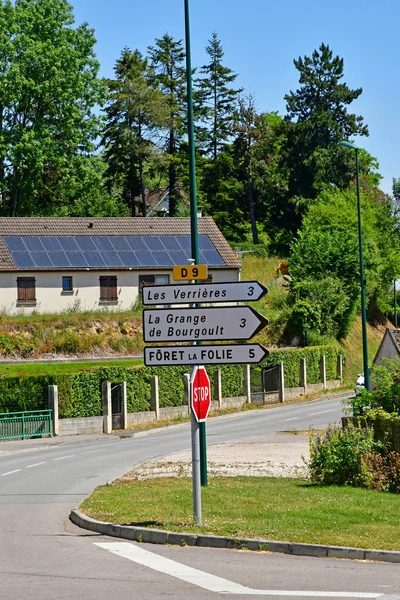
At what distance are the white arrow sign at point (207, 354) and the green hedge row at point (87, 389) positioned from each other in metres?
25.5

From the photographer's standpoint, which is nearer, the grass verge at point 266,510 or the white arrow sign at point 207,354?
the grass verge at point 266,510

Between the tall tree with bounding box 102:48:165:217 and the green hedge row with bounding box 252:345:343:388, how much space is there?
24.9 metres

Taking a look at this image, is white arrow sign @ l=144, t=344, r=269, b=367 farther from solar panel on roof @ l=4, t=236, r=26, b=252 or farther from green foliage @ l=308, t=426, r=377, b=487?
solar panel on roof @ l=4, t=236, r=26, b=252

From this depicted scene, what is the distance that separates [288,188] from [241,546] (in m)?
76.2

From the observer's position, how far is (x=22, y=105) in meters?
66.5

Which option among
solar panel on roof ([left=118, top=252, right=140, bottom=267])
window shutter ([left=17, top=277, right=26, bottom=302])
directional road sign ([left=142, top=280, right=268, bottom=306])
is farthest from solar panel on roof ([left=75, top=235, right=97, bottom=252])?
directional road sign ([left=142, top=280, right=268, bottom=306])

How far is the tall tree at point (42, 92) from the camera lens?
2564 inches

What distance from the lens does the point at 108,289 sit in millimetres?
61781

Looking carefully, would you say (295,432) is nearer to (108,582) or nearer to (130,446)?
(130,446)

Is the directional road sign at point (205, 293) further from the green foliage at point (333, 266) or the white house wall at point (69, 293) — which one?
the green foliage at point (333, 266)

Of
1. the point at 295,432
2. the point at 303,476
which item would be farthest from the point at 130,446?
the point at 303,476

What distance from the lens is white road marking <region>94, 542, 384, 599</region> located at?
410 inches

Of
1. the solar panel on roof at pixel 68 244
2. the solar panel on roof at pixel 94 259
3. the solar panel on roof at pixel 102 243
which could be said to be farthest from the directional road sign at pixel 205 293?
the solar panel on roof at pixel 102 243

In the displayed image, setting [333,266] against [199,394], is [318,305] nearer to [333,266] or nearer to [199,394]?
[333,266]
